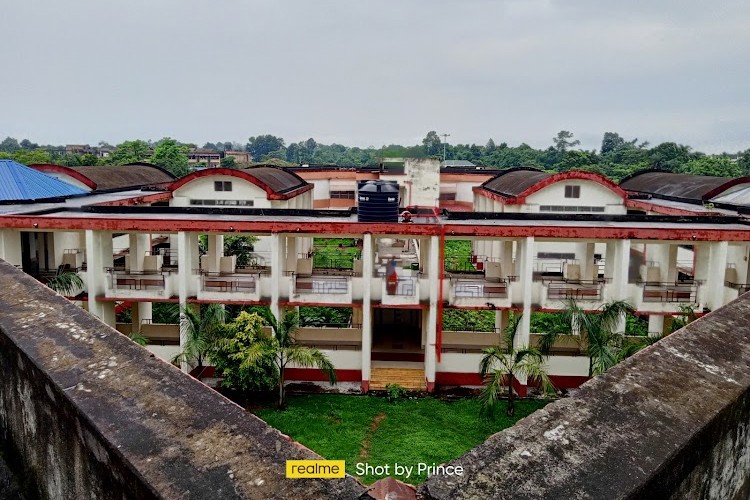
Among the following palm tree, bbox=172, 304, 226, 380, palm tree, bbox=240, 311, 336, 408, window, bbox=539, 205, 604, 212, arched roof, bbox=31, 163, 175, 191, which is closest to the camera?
palm tree, bbox=240, 311, 336, 408

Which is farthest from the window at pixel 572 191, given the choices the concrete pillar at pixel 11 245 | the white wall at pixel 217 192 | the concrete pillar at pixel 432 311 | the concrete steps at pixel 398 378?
the concrete pillar at pixel 11 245

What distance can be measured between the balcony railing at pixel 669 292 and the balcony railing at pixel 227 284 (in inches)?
431

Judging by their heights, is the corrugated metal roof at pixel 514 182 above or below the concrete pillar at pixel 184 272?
above

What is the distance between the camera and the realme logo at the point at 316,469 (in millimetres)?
2969

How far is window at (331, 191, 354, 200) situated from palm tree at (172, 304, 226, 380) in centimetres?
2707

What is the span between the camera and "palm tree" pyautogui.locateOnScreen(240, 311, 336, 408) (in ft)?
47.7

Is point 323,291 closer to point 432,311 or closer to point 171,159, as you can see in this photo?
point 432,311

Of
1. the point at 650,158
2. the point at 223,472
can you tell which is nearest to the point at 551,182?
the point at 223,472

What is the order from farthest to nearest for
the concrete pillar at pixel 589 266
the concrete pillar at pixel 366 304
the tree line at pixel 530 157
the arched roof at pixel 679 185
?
the tree line at pixel 530 157, the arched roof at pixel 679 185, the concrete pillar at pixel 589 266, the concrete pillar at pixel 366 304

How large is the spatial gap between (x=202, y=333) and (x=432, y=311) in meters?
5.98

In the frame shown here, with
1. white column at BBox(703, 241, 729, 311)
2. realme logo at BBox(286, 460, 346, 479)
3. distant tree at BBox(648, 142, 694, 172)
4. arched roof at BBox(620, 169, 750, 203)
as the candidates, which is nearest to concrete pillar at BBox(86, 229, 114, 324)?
realme logo at BBox(286, 460, 346, 479)

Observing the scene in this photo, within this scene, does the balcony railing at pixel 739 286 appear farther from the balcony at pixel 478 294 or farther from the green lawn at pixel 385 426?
the green lawn at pixel 385 426

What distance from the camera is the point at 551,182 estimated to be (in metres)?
23.8

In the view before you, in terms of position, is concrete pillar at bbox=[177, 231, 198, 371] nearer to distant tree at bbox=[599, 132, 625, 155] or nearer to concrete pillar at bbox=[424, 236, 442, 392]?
concrete pillar at bbox=[424, 236, 442, 392]
